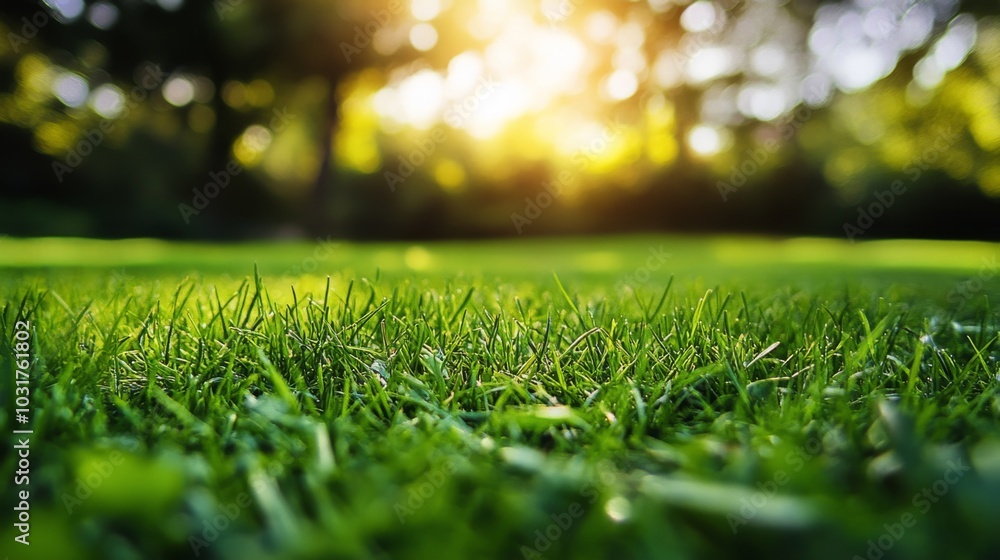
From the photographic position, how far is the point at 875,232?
19438mm

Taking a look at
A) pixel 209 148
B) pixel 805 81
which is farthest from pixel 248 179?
pixel 805 81

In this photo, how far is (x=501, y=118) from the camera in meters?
22.5

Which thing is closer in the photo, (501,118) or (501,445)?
(501,445)

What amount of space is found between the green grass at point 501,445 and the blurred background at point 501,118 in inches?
609

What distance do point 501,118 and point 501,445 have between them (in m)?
22.5

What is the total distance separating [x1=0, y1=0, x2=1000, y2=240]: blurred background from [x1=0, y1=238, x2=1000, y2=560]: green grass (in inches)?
609

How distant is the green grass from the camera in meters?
0.54

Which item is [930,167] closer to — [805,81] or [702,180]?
[805,81]

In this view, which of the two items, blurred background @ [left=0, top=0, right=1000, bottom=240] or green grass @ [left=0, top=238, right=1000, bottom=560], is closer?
green grass @ [left=0, top=238, right=1000, bottom=560]

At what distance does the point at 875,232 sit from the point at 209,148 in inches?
848

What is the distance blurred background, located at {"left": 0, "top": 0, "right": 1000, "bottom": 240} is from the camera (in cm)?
1692

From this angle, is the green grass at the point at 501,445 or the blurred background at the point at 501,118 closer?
the green grass at the point at 501,445

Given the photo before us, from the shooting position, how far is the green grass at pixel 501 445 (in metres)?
0.54

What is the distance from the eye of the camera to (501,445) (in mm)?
858
